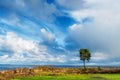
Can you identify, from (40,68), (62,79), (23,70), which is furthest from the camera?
(40,68)

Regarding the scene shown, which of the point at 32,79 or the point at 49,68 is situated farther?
the point at 49,68

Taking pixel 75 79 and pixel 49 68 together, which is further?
pixel 49 68

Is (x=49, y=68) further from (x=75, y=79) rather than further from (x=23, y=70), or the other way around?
(x=75, y=79)

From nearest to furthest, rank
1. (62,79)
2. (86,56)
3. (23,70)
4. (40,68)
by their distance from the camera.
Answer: (62,79), (23,70), (40,68), (86,56)

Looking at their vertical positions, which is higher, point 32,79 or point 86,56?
point 86,56

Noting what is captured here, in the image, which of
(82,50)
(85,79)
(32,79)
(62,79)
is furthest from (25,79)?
(82,50)

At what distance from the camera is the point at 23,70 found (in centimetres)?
11212

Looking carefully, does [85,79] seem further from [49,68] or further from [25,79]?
[49,68]

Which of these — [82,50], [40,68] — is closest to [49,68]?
[40,68]

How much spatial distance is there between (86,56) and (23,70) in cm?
3722

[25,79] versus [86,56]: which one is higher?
[86,56]

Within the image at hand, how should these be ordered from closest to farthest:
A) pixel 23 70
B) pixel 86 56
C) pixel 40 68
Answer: pixel 23 70, pixel 40 68, pixel 86 56

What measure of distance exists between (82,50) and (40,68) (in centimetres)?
2362

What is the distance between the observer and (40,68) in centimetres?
12581
